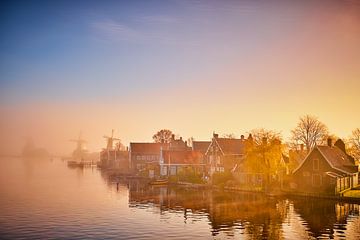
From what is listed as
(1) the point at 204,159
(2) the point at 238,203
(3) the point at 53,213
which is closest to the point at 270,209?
(2) the point at 238,203

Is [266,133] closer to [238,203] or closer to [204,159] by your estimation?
[238,203]

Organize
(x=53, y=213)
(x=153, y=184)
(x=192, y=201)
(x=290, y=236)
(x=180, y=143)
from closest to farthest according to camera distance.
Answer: (x=290, y=236) < (x=53, y=213) < (x=192, y=201) < (x=153, y=184) < (x=180, y=143)

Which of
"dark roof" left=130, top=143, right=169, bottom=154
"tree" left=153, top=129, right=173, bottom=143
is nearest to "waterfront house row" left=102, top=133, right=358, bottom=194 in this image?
"dark roof" left=130, top=143, right=169, bottom=154

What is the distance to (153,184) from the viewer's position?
3679 inches

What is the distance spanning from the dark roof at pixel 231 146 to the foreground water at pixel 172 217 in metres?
24.6

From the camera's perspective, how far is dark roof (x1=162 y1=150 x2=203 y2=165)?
360 feet

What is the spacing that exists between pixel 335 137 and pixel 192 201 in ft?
230

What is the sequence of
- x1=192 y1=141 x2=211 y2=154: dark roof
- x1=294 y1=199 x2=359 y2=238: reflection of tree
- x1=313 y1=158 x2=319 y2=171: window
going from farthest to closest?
x1=192 y1=141 x2=211 y2=154: dark roof
x1=313 y1=158 x2=319 y2=171: window
x1=294 y1=199 x2=359 y2=238: reflection of tree

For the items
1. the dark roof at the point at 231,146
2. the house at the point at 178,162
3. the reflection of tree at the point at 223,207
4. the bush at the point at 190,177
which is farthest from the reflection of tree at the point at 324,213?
the house at the point at 178,162

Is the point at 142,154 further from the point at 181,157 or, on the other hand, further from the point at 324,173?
the point at 324,173

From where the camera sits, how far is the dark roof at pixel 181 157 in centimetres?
10979

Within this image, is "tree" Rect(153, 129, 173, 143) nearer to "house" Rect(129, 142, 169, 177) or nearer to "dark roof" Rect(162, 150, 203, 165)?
"house" Rect(129, 142, 169, 177)

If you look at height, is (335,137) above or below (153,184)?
above

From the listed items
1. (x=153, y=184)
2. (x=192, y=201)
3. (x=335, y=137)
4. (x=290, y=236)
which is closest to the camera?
(x=290, y=236)
